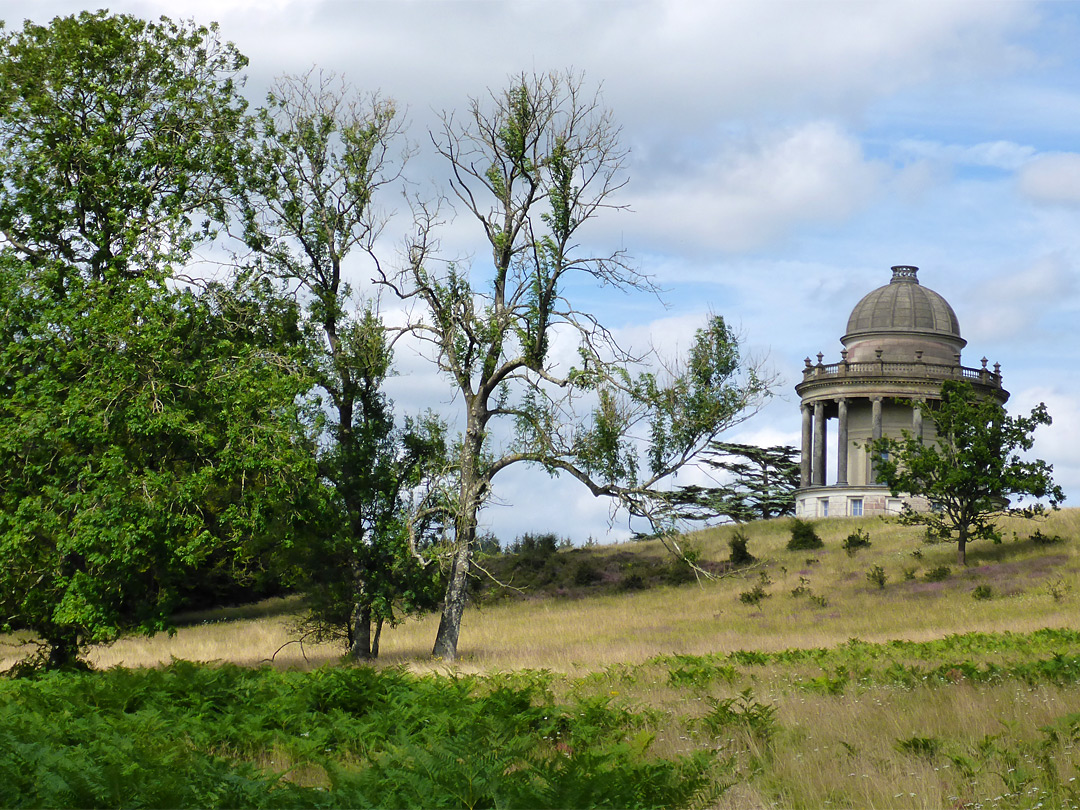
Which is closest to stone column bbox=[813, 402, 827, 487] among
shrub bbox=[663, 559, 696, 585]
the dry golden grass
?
the dry golden grass

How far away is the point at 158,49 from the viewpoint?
74.1 feet

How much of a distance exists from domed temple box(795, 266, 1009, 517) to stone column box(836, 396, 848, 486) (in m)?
0.06

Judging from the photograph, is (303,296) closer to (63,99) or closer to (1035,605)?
(63,99)

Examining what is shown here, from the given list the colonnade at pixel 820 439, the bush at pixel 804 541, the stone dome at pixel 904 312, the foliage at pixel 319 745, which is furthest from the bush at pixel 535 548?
the foliage at pixel 319 745

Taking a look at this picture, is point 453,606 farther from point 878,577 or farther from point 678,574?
point 678,574

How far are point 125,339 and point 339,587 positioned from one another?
7.72 metres

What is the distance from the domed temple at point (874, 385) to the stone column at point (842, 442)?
0.19ft

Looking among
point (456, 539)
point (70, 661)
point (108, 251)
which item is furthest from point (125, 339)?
point (456, 539)

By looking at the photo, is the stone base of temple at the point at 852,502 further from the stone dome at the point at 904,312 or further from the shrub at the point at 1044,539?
the shrub at the point at 1044,539

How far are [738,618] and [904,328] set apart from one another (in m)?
36.9

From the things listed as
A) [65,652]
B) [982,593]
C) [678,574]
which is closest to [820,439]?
[678,574]

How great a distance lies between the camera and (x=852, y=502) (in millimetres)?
61531

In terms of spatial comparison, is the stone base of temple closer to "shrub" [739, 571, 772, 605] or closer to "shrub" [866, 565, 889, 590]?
"shrub" [866, 565, 889, 590]

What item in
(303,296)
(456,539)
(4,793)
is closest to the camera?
(4,793)
